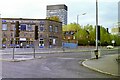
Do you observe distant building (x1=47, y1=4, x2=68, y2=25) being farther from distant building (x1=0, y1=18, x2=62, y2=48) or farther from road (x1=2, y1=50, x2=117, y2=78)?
road (x1=2, y1=50, x2=117, y2=78)

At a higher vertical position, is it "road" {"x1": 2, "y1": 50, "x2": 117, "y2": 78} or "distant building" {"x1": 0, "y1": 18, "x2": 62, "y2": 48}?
"distant building" {"x1": 0, "y1": 18, "x2": 62, "y2": 48}

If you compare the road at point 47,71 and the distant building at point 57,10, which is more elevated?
the distant building at point 57,10

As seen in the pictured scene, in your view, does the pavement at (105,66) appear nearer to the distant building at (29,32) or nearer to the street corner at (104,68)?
the street corner at (104,68)

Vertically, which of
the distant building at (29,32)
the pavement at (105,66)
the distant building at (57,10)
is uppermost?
the distant building at (57,10)

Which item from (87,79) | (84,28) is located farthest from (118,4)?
(84,28)

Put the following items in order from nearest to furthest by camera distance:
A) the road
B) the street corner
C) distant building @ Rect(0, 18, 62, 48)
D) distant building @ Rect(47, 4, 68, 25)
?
1. the road
2. the street corner
3. distant building @ Rect(0, 18, 62, 48)
4. distant building @ Rect(47, 4, 68, 25)

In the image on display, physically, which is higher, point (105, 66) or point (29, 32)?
point (29, 32)

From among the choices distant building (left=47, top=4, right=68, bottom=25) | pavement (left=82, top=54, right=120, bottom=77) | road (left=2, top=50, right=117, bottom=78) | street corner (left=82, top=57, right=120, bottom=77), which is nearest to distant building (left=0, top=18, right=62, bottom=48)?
pavement (left=82, top=54, right=120, bottom=77)

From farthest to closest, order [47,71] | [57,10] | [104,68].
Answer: [57,10], [104,68], [47,71]

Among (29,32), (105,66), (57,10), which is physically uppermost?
(57,10)

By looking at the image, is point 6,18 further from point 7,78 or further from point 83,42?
point 7,78

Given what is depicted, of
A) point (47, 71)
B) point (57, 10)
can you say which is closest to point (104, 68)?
point (47, 71)

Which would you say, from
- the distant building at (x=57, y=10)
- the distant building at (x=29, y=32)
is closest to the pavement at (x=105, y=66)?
the distant building at (x=29, y=32)

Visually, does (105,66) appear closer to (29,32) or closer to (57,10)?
(29,32)
